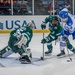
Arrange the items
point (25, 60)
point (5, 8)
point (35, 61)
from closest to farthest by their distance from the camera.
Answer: point (25, 60) < point (35, 61) < point (5, 8)

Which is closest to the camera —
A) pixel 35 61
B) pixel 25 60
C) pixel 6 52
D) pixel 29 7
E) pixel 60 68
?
pixel 60 68

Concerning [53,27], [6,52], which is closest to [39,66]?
[6,52]

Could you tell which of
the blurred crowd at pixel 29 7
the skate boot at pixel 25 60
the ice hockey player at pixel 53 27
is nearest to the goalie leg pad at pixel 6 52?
the skate boot at pixel 25 60

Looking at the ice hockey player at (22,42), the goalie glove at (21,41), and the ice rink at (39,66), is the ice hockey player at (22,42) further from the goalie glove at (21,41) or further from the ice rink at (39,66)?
the ice rink at (39,66)

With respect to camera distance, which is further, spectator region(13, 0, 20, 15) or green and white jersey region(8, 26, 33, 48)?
spectator region(13, 0, 20, 15)

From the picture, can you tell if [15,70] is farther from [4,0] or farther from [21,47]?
[4,0]

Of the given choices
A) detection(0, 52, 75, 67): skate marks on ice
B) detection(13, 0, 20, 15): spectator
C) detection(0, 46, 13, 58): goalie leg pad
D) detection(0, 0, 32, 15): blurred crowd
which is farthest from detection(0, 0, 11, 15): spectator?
detection(0, 46, 13, 58): goalie leg pad

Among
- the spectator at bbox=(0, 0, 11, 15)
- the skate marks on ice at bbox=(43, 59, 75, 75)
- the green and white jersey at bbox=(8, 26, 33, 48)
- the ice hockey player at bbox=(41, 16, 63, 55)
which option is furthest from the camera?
the spectator at bbox=(0, 0, 11, 15)

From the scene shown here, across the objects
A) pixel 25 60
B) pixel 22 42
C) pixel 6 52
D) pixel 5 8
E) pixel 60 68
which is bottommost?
pixel 60 68

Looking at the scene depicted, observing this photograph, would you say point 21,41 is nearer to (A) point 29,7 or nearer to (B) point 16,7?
(B) point 16,7

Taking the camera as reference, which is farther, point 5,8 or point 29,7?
point 29,7

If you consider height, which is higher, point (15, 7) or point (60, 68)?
point (15, 7)

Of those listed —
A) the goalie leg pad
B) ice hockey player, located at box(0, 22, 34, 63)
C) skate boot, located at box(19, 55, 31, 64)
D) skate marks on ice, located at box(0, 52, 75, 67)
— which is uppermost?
ice hockey player, located at box(0, 22, 34, 63)

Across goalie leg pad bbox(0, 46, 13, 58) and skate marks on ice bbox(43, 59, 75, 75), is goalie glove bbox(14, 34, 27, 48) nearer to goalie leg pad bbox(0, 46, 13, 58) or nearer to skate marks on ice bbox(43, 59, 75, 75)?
goalie leg pad bbox(0, 46, 13, 58)
